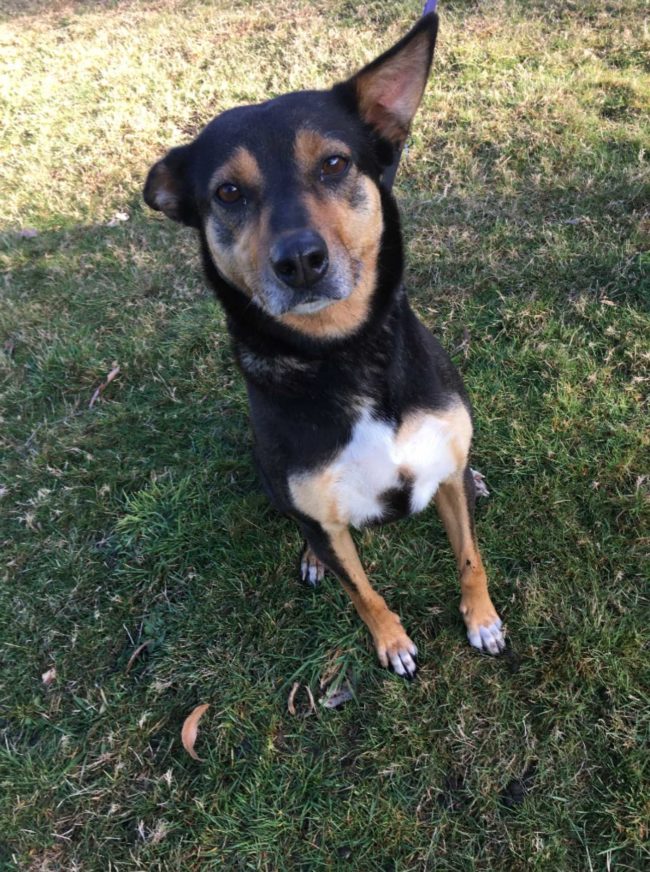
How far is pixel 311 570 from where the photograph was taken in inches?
124

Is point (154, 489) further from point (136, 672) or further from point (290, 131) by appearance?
point (290, 131)

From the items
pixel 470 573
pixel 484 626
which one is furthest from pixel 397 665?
pixel 470 573

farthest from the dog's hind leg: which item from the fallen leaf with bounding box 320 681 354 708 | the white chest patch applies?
the fallen leaf with bounding box 320 681 354 708

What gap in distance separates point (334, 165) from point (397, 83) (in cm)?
45

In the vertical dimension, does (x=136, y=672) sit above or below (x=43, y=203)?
below

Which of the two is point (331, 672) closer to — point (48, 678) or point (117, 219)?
point (48, 678)

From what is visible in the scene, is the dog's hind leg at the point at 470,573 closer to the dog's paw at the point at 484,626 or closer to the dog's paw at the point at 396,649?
the dog's paw at the point at 484,626

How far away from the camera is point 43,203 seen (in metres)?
6.29

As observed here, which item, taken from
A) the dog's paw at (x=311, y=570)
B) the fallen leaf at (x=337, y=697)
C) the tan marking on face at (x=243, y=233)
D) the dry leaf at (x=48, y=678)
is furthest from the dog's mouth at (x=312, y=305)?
the dry leaf at (x=48, y=678)

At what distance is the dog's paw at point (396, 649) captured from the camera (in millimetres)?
2738

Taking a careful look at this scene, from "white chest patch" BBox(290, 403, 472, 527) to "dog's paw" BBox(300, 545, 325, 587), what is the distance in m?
0.73

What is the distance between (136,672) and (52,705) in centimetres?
42

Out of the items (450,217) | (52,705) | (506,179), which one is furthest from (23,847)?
(506,179)

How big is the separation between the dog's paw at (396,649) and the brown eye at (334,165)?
186 centimetres
